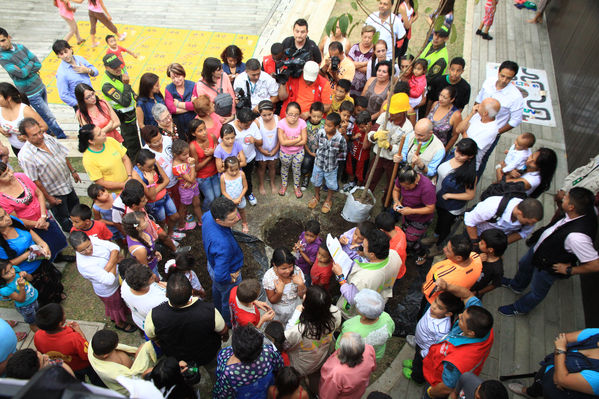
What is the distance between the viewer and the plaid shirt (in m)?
5.87

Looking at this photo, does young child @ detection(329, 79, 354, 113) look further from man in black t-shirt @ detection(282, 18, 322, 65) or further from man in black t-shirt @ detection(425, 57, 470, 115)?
man in black t-shirt @ detection(425, 57, 470, 115)

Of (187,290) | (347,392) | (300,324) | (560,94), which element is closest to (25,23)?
(187,290)

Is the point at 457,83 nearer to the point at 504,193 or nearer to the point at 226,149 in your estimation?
the point at 504,193

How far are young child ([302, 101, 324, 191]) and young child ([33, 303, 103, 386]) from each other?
4.09 metres

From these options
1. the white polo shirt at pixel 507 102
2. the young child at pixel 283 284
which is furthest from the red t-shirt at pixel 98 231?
the white polo shirt at pixel 507 102

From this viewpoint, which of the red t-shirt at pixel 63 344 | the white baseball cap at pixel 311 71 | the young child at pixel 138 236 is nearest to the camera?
the red t-shirt at pixel 63 344

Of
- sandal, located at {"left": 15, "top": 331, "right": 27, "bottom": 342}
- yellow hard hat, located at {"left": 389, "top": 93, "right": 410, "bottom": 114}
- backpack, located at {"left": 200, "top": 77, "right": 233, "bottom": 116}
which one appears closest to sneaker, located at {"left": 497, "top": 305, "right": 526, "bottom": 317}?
yellow hard hat, located at {"left": 389, "top": 93, "right": 410, "bottom": 114}

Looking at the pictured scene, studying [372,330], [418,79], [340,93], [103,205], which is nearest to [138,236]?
[103,205]

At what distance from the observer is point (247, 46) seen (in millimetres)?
10367

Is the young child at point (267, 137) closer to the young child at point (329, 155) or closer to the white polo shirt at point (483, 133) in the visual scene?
the young child at point (329, 155)

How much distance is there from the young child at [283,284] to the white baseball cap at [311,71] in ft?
11.2

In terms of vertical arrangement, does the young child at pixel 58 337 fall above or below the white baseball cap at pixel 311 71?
below

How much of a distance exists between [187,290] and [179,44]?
29.3 ft

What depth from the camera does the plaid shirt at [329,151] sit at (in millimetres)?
5867
